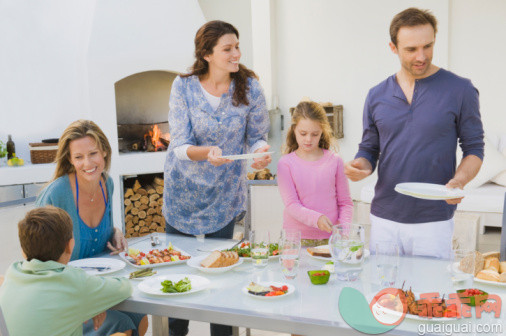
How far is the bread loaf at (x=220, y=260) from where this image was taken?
1714mm

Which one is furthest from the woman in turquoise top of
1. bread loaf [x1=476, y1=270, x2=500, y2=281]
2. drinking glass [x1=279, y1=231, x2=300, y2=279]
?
bread loaf [x1=476, y1=270, x2=500, y2=281]

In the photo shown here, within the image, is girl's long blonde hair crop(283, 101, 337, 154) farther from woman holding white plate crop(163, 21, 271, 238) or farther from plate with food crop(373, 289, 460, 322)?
plate with food crop(373, 289, 460, 322)

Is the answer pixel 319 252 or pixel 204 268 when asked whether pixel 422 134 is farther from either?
pixel 204 268

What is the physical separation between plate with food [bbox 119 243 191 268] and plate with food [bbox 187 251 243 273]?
0.27 feet

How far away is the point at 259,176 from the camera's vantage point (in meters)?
5.16

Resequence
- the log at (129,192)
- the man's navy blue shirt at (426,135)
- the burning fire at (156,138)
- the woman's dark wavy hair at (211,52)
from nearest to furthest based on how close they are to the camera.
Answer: the man's navy blue shirt at (426,135) < the woman's dark wavy hair at (211,52) < the log at (129,192) < the burning fire at (156,138)

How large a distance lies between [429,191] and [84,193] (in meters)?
1.31

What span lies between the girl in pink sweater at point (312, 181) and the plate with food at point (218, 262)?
0.60m

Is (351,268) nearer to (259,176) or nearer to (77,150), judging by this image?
(77,150)

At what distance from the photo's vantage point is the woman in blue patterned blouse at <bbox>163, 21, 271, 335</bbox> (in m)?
2.26

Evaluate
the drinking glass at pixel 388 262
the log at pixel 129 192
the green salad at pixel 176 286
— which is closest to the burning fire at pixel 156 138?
the log at pixel 129 192

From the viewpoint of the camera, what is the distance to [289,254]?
159 centimetres

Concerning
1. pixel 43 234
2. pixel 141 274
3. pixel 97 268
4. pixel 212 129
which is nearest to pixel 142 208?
pixel 212 129

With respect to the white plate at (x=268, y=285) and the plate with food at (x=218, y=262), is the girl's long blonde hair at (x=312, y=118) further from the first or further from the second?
the white plate at (x=268, y=285)
